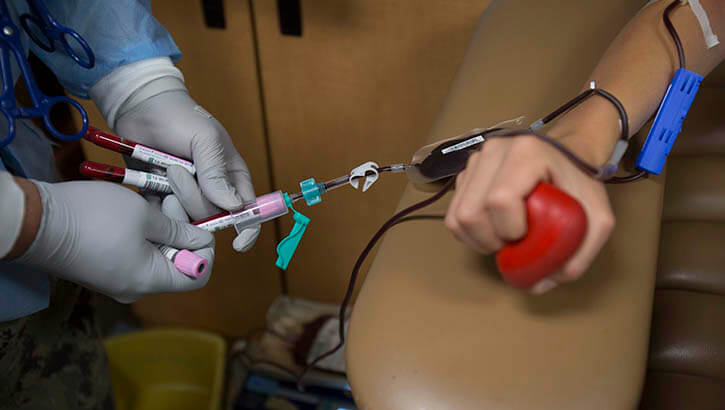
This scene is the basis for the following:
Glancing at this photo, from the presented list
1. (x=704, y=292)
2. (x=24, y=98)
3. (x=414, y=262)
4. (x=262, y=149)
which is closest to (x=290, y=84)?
(x=262, y=149)

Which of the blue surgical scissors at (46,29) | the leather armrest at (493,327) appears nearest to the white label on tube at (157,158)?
the blue surgical scissors at (46,29)

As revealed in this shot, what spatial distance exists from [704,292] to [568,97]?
13.5 inches

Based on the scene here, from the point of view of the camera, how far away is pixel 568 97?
699 millimetres

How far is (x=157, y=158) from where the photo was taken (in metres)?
0.76

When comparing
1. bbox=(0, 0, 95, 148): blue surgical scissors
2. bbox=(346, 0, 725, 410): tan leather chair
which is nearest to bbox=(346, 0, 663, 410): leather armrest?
bbox=(346, 0, 725, 410): tan leather chair

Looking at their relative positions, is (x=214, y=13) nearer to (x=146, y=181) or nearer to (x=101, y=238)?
(x=146, y=181)

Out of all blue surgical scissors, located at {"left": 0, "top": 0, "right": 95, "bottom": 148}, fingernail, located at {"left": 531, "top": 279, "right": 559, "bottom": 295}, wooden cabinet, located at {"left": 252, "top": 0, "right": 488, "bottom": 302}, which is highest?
blue surgical scissors, located at {"left": 0, "top": 0, "right": 95, "bottom": 148}

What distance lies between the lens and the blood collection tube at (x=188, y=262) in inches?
26.8

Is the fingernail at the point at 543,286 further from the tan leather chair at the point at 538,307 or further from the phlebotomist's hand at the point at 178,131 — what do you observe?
the phlebotomist's hand at the point at 178,131

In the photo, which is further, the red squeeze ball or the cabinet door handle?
the cabinet door handle

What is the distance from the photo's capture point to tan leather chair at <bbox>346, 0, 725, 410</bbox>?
0.48 meters

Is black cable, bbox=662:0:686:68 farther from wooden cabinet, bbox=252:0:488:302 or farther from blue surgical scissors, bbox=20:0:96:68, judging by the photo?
blue surgical scissors, bbox=20:0:96:68

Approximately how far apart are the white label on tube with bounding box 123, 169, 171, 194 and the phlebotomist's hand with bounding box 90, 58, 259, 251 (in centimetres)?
2

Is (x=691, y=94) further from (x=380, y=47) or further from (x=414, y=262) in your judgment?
(x=380, y=47)
